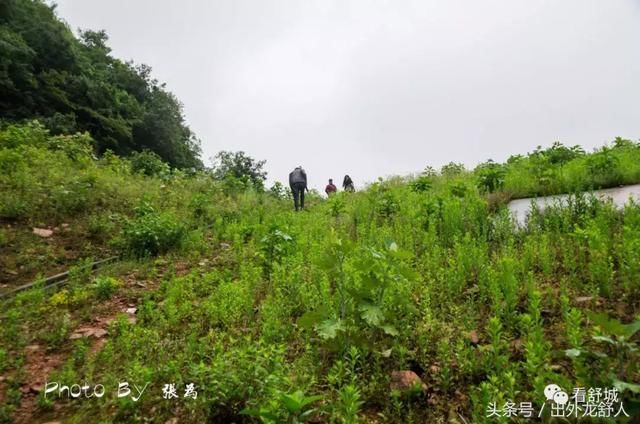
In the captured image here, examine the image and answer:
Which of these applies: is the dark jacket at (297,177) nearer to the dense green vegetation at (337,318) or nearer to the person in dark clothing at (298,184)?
the person in dark clothing at (298,184)

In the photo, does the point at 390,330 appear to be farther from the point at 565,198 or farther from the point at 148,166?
the point at 148,166

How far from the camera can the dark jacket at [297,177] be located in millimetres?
14695

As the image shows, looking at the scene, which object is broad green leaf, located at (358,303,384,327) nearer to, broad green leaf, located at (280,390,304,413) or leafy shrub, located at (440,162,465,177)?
broad green leaf, located at (280,390,304,413)

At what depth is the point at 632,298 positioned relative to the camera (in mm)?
3240

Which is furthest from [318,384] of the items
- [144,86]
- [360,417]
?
[144,86]

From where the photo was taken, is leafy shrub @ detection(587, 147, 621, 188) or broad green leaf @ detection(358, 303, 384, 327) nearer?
broad green leaf @ detection(358, 303, 384, 327)

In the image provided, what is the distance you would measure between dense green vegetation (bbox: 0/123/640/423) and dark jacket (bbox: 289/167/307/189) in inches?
284

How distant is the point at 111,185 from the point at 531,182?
10.8 meters

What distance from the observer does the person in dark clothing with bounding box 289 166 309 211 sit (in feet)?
48.1

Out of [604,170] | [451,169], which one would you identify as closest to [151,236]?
[604,170]

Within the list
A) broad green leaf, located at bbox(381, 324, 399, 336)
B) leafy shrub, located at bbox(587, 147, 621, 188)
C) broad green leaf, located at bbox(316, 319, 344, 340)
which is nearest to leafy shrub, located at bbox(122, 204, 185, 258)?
broad green leaf, located at bbox(316, 319, 344, 340)

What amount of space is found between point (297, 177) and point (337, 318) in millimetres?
11826

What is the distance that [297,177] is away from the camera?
14.8m

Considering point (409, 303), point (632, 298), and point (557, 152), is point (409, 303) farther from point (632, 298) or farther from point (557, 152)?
point (557, 152)
